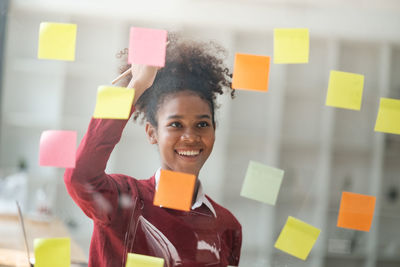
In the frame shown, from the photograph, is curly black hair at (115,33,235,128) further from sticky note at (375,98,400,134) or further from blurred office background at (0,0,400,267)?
sticky note at (375,98,400,134)

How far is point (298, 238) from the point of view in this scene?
0.92 meters

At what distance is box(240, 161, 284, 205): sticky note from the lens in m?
0.89

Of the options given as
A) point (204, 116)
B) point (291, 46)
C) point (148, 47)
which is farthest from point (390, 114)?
point (148, 47)

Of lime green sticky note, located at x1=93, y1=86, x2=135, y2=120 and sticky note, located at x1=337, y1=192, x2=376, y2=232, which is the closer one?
lime green sticky note, located at x1=93, y1=86, x2=135, y2=120

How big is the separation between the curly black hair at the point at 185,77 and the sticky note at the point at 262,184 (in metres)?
0.15

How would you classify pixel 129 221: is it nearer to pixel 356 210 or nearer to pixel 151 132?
pixel 151 132

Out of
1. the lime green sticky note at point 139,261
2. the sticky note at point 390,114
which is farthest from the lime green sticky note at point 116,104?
the sticky note at point 390,114

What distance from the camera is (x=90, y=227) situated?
0.85 metres

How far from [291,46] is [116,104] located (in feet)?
1.17

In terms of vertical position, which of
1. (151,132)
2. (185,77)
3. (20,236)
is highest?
(185,77)

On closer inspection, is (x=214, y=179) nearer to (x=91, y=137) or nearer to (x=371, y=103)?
(x=91, y=137)

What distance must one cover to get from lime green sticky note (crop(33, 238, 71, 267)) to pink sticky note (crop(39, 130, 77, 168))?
15 cm

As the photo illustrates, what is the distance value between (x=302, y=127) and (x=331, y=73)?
18.1 inches

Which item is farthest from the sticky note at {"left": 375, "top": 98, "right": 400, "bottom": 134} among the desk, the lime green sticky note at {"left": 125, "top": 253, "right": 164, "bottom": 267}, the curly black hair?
the desk
